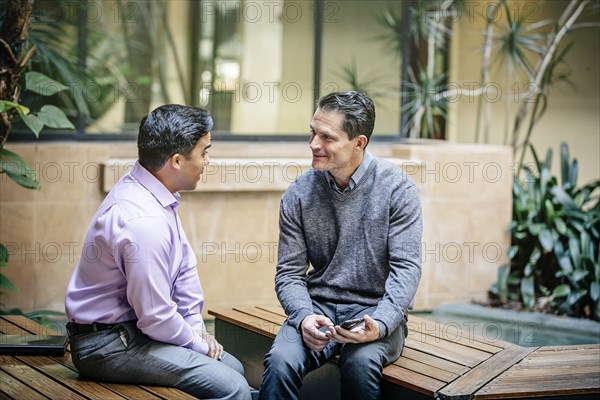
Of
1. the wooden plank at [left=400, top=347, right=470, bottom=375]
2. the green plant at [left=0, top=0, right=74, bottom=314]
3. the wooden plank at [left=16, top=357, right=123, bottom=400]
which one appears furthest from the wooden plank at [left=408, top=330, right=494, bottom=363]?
the green plant at [left=0, top=0, right=74, bottom=314]

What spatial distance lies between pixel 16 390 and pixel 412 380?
4.42 ft

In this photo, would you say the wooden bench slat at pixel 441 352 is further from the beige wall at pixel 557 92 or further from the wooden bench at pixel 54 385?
the beige wall at pixel 557 92

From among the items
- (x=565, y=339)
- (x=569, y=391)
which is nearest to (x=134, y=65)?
(x=565, y=339)

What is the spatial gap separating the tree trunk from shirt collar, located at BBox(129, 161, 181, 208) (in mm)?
1938

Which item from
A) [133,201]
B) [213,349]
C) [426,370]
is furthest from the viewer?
[426,370]

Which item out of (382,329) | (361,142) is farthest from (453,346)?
(361,142)

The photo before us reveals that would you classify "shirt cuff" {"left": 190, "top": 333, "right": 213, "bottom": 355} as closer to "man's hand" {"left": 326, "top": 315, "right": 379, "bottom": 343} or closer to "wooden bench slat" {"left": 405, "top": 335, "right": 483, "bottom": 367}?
"man's hand" {"left": 326, "top": 315, "right": 379, "bottom": 343}

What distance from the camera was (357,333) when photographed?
3.47 m

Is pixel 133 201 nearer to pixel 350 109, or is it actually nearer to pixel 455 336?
pixel 350 109

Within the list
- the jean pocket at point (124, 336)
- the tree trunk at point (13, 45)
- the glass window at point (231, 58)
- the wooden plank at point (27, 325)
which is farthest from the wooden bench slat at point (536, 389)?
the glass window at point (231, 58)

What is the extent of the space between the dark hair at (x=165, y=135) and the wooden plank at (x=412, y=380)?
42.4 inches

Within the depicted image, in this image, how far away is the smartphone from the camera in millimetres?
3482

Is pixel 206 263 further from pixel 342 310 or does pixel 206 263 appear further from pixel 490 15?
pixel 490 15

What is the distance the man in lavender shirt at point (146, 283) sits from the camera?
10.3 ft
